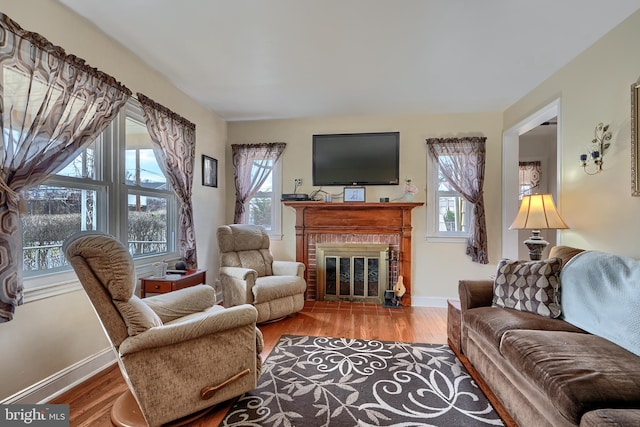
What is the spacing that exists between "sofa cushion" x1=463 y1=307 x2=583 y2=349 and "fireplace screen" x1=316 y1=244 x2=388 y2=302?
1745 millimetres

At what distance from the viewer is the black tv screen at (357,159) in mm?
3873

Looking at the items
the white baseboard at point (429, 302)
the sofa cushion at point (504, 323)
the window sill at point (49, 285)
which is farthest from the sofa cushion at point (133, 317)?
the white baseboard at point (429, 302)

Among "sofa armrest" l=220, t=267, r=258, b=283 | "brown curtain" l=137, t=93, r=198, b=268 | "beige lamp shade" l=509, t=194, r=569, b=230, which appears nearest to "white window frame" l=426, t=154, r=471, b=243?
"beige lamp shade" l=509, t=194, r=569, b=230

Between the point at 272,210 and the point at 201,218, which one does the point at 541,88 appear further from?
the point at 201,218

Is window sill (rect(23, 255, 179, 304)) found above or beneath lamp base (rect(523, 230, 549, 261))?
beneath

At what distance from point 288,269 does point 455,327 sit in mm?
1901

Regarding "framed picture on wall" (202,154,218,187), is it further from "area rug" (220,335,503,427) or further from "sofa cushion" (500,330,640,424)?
"sofa cushion" (500,330,640,424)

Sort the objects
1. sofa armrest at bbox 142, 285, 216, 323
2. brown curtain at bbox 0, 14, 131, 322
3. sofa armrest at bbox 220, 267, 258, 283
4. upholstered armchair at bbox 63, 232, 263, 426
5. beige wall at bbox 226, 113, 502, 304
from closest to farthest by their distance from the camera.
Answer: upholstered armchair at bbox 63, 232, 263, 426, brown curtain at bbox 0, 14, 131, 322, sofa armrest at bbox 142, 285, 216, 323, sofa armrest at bbox 220, 267, 258, 283, beige wall at bbox 226, 113, 502, 304

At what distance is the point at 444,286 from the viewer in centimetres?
381

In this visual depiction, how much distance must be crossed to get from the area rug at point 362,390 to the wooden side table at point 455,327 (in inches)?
3.1

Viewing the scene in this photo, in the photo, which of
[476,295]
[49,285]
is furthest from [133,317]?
[476,295]

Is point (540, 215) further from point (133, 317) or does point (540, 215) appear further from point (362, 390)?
point (133, 317)

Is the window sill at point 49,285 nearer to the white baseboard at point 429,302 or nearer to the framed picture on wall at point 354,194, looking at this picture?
the framed picture on wall at point 354,194

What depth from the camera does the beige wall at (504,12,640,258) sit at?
1954 mm
